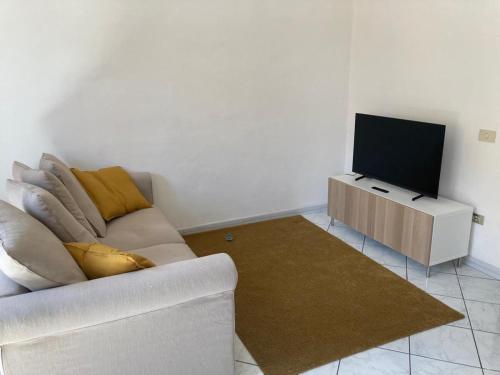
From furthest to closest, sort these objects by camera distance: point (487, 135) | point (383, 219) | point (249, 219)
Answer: point (249, 219)
point (383, 219)
point (487, 135)

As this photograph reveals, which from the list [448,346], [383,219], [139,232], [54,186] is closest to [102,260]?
[54,186]

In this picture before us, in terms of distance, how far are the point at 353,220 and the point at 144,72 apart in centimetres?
224

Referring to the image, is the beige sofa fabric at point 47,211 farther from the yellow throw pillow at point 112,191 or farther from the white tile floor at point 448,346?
the white tile floor at point 448,346

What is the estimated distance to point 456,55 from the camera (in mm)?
3420

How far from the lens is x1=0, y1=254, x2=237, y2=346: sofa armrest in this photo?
1689 millimetres

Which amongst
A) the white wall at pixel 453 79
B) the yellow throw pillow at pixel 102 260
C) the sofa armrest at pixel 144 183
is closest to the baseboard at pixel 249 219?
the sofa armrest at pixel 144 183

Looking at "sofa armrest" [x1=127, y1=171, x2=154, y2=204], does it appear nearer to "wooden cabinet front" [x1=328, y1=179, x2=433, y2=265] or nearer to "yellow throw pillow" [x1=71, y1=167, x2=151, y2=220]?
"yellow throw pillow" [x1=71, y1=167, x2=151, y2=220]

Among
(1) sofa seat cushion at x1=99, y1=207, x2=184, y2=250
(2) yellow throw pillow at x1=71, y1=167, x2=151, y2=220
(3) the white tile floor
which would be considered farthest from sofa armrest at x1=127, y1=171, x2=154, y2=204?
(3) the white tile floor

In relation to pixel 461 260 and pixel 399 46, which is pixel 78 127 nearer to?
pixel 399 46

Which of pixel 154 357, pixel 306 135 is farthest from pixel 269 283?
pixel 306 135

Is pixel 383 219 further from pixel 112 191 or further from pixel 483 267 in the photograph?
pixel 112 191

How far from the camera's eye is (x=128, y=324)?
6.11 ft

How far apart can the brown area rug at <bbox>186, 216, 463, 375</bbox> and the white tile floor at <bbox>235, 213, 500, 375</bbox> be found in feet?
0.20

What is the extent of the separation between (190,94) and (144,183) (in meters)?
0.89
